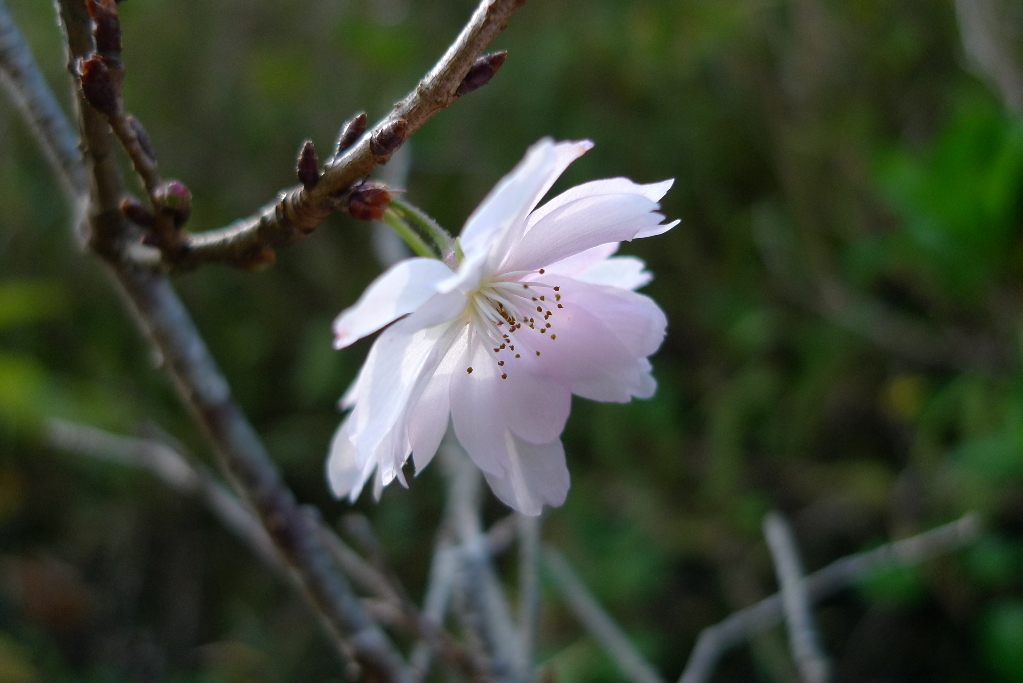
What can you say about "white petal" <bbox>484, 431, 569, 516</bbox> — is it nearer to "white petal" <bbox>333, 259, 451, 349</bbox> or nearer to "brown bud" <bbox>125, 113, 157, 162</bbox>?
"white petal" <bbox>333, 259, 451, 349</bbox>

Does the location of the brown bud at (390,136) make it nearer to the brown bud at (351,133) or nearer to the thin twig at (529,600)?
the brown bud at (351,133)

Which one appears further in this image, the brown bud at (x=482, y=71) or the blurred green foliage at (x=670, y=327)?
the blurred green foliage at (x=670, y=327)

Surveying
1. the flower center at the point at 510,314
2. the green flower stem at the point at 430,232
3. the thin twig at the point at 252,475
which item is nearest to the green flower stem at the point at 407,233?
the green flower stem at the point at 430,232

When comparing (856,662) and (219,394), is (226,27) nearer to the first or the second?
(219,394)

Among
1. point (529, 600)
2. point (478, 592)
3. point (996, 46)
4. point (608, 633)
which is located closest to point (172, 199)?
point (478, 592)

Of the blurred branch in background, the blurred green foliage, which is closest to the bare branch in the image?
the blurred green foliage

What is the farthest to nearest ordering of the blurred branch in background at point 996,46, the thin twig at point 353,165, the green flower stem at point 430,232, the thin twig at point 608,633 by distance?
the blurred branch in background at point 996,46 < the thin twig at point 608,633 < the green flower stem at point 430,232 < the thin twig at point 353,165

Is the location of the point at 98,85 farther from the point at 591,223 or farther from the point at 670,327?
the point at 670,327

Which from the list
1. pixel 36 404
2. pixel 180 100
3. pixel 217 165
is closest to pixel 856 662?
pixel 36 404
